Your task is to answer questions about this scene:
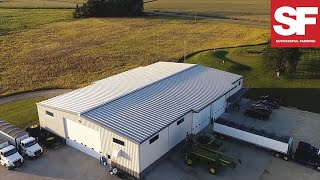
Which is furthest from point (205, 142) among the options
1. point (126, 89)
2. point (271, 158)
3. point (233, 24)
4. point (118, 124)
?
point (233, 24)

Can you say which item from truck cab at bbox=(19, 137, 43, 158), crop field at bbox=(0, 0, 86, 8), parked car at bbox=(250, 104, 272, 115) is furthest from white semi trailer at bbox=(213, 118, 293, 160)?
crop field at bbox=(0, 0, 86, 8)

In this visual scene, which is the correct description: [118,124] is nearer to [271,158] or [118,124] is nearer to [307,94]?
[271,158]

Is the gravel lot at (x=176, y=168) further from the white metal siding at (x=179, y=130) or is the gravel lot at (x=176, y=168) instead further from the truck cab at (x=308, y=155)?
the white metal siding at (x=179, y=130)

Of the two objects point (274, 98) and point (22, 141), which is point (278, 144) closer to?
point (274, 98)

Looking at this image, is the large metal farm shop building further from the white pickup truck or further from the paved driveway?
the white pickup truck

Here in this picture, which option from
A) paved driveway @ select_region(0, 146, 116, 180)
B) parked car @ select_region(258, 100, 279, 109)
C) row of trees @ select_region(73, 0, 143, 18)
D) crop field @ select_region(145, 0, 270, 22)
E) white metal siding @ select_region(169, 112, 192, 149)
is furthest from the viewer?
crop field @ select_region(145, 0, 270, 22)

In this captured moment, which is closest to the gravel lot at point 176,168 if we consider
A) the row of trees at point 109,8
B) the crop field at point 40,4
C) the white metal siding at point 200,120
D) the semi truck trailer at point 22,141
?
the semi truck trailer at point 22,141

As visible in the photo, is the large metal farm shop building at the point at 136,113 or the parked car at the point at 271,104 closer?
the large metal farm shop building at the point at 136,113

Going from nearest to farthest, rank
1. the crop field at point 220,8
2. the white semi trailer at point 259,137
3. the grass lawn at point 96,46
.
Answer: the white semi trailer at point 259,137 < the grass lawn at point 96,46 < the crop field at point 220,8
